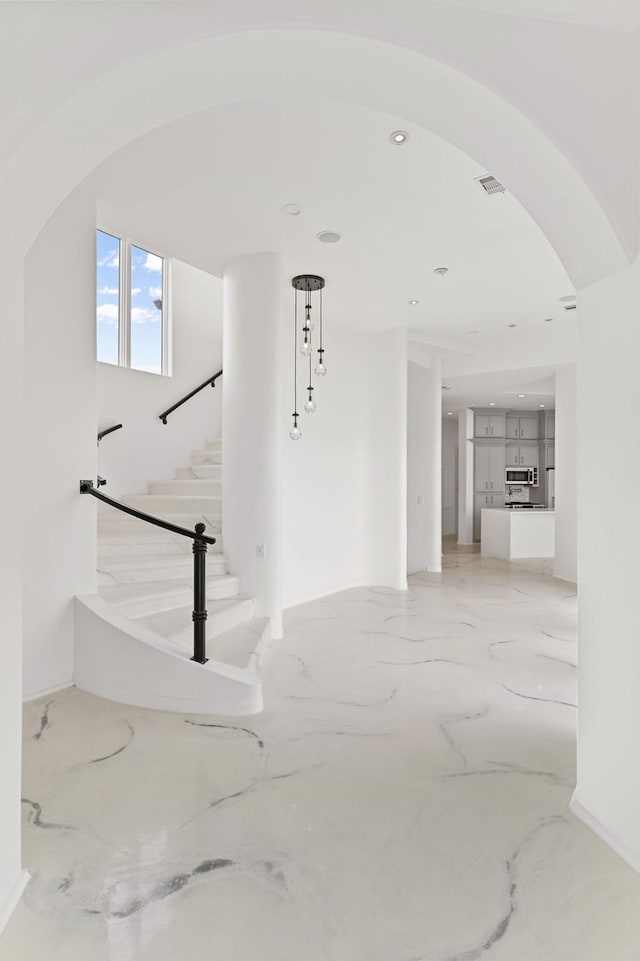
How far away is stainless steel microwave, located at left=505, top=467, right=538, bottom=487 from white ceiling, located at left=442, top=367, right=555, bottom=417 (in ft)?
4.29

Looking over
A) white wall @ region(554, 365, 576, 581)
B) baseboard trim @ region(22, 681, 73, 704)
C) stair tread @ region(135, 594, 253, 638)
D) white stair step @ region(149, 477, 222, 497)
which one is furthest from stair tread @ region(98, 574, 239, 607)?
white wall @ region(554, 365, 576, 581)

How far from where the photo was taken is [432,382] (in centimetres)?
741

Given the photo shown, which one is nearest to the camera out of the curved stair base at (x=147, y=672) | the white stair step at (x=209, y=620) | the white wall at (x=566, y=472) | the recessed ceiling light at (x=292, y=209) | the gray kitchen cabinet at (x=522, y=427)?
the curved stair base at (x=147, y=672)

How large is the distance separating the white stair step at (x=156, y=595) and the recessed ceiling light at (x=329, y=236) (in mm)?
2647

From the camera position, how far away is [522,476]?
452 inches

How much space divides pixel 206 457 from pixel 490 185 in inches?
159

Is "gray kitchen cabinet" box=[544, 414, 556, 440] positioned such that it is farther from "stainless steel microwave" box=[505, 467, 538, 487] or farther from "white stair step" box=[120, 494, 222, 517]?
"white stair step" box=[120, 494, 222, 517]

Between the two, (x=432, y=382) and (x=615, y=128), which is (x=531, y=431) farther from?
(x=615, y=128)

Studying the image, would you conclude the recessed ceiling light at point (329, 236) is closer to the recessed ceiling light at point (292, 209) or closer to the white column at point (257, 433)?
the recessed ceiling light at point (292, 209)

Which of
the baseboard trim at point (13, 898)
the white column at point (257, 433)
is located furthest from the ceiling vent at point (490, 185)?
the baseboard trim at point (13, 898)

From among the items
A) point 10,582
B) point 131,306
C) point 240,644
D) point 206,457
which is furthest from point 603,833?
point 131,306

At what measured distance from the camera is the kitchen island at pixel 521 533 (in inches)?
343

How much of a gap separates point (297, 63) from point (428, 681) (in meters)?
3.16

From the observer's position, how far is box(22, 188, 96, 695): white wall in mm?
3072
